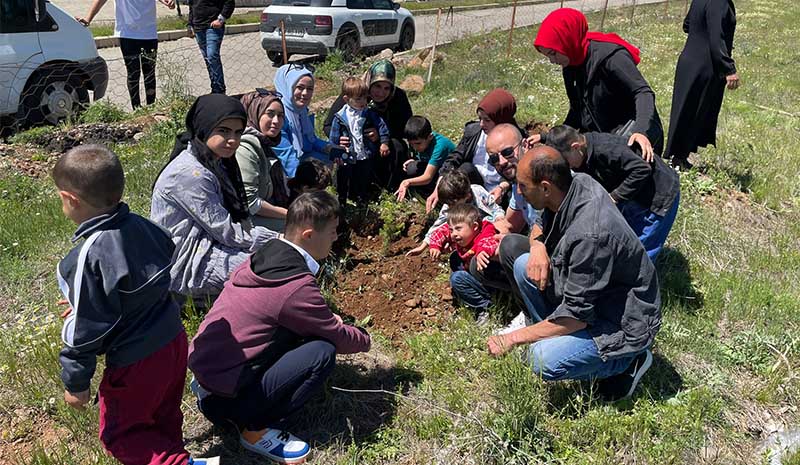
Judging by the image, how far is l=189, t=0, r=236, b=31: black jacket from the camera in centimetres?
786

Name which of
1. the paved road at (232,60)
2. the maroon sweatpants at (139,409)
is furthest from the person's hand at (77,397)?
the paved road at (232,60)

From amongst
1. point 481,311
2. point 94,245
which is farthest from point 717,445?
point 94,245

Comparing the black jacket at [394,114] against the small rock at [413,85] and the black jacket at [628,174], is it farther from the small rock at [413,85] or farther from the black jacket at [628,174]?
the small rock at [413,85]

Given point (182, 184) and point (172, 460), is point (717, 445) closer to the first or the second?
point (172, 460)

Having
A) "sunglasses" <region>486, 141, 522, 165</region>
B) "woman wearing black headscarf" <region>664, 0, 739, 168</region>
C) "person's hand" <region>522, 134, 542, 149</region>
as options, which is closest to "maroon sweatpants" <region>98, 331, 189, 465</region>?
"sunglasses" <region>486, 141, 522, 165</region>

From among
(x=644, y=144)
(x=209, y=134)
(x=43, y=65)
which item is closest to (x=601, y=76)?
(x=644, y=144)

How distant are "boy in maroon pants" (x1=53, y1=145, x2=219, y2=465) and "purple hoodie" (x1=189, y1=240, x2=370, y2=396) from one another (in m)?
0.13

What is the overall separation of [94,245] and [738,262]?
4.03 meters

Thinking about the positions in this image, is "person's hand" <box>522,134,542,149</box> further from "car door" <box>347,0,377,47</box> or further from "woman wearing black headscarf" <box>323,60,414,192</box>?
"car door" <box>347,0,377,47</box>

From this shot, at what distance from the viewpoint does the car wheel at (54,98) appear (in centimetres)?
701

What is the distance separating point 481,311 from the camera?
3.76m

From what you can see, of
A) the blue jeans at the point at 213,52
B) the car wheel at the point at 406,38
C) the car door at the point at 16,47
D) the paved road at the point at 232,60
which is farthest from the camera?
the car wheel at the point at 406,38

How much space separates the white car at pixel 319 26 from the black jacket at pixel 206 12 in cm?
356

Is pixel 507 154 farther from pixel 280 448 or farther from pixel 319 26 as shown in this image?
pixel 319 26
